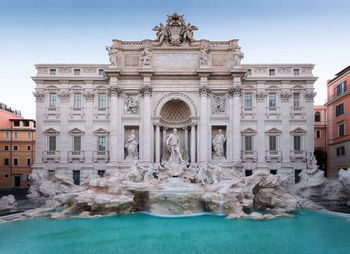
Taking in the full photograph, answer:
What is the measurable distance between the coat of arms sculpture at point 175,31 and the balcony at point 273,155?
491 inches

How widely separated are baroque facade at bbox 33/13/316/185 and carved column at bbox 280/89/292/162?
0.09 m

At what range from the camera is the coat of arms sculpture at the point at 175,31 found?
2327cm

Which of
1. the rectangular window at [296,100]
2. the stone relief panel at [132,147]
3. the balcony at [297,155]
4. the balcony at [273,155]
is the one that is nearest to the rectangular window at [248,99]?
the rectangular window at [296,100]

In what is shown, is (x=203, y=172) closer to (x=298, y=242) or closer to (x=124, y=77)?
(x=298, y=242)

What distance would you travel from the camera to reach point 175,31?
923 inches

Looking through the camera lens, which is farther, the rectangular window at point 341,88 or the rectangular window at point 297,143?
the rectangular window at point 341,88

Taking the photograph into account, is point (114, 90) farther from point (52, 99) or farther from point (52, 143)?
point (52, 143)

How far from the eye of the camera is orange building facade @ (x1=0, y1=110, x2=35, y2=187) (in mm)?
36469

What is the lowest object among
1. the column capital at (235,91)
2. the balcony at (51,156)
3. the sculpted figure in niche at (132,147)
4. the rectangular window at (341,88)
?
the balcony at (51,156)

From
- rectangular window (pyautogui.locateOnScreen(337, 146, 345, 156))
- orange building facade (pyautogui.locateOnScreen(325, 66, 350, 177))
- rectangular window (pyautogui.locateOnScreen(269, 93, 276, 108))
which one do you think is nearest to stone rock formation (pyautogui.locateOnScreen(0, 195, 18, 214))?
rectangular window (pyautogui.locateOnScreen(269, 93, 276, 108))

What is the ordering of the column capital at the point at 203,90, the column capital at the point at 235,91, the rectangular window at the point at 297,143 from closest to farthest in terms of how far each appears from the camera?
the column capital at the point at 203,90 → the column capital at the point at 235,91 → the rectangular window at the point at 297,143

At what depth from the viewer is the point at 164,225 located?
41.9 feet

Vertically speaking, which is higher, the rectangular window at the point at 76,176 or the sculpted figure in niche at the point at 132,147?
the sculpted figure in niche at the point at 132,147

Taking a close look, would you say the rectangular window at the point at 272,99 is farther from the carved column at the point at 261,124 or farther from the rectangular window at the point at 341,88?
the rectangular window at the point at 341,88
